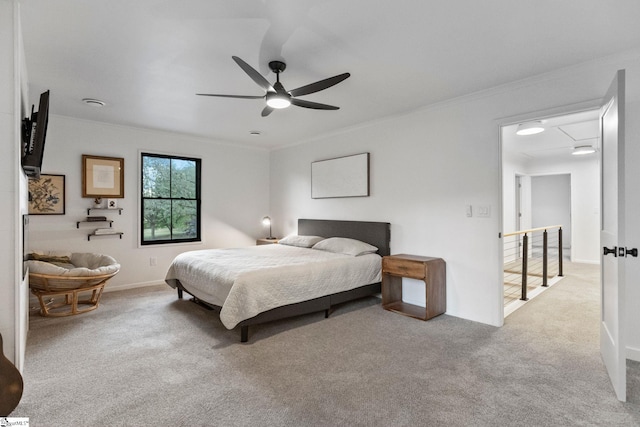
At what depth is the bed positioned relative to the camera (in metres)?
3.00

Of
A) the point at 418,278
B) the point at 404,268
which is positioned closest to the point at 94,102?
the point at 404,268

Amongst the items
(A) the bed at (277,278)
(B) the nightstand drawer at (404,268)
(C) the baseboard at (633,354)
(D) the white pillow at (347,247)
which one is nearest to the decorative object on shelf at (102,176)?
(A) the bed at (277,278)

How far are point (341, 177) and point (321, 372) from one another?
315cm

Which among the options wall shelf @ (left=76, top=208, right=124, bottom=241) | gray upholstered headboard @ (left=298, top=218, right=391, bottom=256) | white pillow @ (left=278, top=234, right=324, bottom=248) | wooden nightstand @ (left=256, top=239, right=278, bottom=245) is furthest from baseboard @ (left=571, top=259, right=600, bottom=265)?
wall shelf @ (left=76, top=208, right=124, bottom=241)

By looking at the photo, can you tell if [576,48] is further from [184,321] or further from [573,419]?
[184,321]

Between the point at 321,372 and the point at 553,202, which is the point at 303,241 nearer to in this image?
the point at 321,372

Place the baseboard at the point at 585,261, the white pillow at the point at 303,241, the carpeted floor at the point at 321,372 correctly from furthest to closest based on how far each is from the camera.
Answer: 1. the baseboard at the point at 585,261
2. the white pillow at the point at 303,241
3. the carpeted floor at the point at 321,372

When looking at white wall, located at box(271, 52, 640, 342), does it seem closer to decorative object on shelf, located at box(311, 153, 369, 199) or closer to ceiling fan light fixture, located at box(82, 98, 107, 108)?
decorative object on shelf, located at box(311, 153, 369, 199)

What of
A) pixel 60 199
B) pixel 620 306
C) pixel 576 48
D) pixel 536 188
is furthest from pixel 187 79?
pixel 536 188

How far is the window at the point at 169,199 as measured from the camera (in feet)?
17.0

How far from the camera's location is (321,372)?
8.00 ft

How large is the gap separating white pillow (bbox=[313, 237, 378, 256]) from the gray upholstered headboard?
0.12 metres

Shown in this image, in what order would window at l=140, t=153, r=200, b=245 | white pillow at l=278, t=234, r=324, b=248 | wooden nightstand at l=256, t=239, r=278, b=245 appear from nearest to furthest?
white pillow at l=278, t=234, r=324, b=248
window at l=140, t=153, r=200, b=245
wooden nightstand at l=256, t=239, r=278, b=245

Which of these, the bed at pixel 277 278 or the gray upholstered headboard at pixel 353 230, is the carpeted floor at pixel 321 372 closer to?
the bed at pixel 277 278
